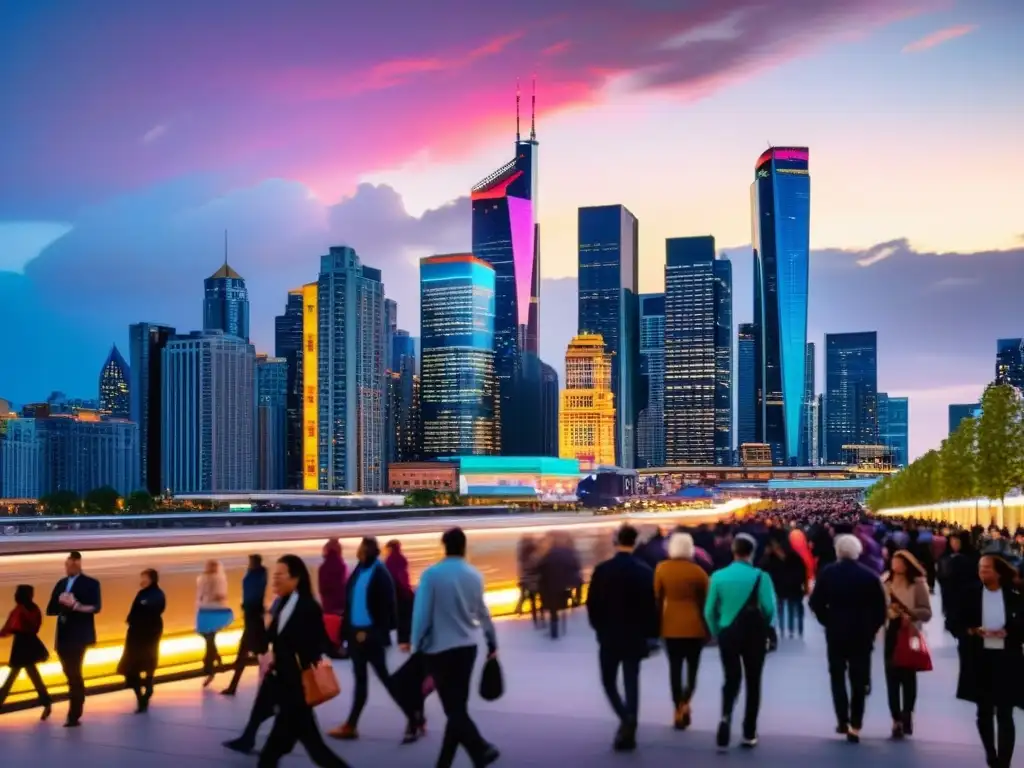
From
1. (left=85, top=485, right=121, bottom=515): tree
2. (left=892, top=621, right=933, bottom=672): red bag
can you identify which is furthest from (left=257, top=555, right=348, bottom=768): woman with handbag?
(left=85, top=485, right=121, bottom=515): tree

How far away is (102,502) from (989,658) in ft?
516

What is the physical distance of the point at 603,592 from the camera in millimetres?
10000

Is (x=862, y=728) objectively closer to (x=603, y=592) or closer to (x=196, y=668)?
(x=603, y=592)

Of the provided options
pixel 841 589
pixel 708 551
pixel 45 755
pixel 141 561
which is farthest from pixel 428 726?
pixel 141 561

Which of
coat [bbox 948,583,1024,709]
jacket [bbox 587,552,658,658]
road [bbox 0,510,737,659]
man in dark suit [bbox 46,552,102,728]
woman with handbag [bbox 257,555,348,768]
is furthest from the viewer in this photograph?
road [bbox 0,510,737,659]

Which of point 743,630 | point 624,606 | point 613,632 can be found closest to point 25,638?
point 613,632

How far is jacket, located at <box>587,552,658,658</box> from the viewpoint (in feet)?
32.6

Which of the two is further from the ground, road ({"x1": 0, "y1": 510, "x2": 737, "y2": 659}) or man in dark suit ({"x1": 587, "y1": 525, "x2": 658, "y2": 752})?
man in dark suit ({"x1": 587, "y1": 525, "x2": 658, "y2": 752})

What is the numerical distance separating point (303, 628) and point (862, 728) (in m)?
5.47

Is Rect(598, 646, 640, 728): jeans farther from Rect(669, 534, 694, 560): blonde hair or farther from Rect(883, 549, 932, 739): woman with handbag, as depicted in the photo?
Rect(883, 549, 932, 739): woman with handbag

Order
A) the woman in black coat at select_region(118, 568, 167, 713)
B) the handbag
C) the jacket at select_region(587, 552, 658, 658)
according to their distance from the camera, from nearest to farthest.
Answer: the handbag
the jacket at select_region(587, 552, 658, 658)
the woman in black coat at select_region(118, 568, 167, 713)

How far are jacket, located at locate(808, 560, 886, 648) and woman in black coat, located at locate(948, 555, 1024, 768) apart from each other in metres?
1.09

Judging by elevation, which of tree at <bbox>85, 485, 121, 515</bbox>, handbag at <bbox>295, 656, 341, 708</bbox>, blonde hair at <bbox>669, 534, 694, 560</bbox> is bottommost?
tree at <bbox>85, 485, 121, 515</bbox>

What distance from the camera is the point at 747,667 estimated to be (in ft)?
33.1
